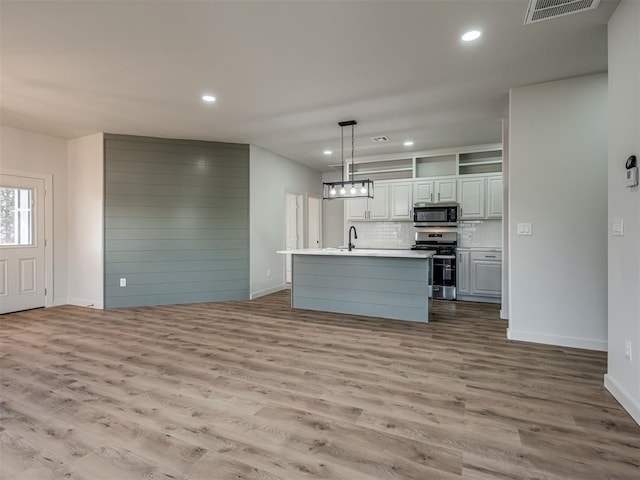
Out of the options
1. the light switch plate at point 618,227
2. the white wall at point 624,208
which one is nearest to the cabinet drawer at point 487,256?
the white wall at point 624,208

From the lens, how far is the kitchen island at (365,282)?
14.4 ft

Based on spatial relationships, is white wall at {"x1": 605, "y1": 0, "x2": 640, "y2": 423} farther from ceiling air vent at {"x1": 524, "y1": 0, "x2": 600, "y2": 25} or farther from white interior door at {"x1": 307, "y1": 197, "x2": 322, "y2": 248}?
white interior door at {"x1": 307, "y1": 197, "x2": 322, "y2": 248}

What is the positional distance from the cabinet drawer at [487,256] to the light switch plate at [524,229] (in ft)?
6.80

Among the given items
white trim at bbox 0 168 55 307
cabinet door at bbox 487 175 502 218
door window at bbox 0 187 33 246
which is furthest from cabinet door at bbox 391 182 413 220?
door window at bbox 0 187 33 246

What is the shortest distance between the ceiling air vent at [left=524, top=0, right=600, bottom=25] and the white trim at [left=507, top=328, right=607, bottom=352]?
2.93 m

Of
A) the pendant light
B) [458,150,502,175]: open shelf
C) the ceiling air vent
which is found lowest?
the pendant light

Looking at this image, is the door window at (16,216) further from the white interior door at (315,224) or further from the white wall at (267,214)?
the white interior door at (315,224)

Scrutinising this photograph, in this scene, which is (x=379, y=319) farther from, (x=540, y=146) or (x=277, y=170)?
(x=277, y=170)

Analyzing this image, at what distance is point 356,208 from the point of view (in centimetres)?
686

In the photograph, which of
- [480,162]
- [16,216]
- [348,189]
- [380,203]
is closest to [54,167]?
[16,216]

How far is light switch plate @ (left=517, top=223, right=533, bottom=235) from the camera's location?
3559mm

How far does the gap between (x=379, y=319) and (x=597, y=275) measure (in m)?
2.40

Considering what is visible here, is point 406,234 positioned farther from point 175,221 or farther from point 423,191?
point 175,221

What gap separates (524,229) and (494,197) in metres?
2.38
